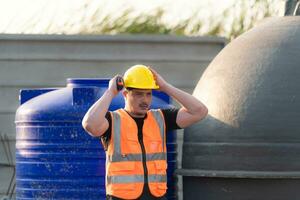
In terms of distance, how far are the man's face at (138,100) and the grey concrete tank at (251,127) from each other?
69cm

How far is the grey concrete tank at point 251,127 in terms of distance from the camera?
25.6 feet

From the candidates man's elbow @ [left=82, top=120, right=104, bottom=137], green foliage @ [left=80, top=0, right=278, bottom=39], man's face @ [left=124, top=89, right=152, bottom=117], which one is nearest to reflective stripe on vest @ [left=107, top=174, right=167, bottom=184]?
man's elbow @ [left=82, top=120, right=104, bottom=137]

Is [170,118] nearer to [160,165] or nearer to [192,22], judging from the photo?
[160,165]

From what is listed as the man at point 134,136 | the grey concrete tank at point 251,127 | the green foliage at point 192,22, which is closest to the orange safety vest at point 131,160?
the man at point 134,136

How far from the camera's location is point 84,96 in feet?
26.8

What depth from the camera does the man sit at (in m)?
7.48

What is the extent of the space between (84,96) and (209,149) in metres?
0.94

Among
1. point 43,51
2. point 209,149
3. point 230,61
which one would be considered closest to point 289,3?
point 230,61

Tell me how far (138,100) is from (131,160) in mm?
383

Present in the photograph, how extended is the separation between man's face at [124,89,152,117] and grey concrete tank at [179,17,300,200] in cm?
69

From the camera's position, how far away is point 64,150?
8172 millimetres

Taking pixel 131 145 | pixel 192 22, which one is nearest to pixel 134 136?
pixel 131 145

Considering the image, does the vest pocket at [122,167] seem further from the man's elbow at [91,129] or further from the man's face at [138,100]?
the man's face at [138,100]

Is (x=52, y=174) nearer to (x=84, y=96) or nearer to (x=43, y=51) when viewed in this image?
(x=84, y=96)
